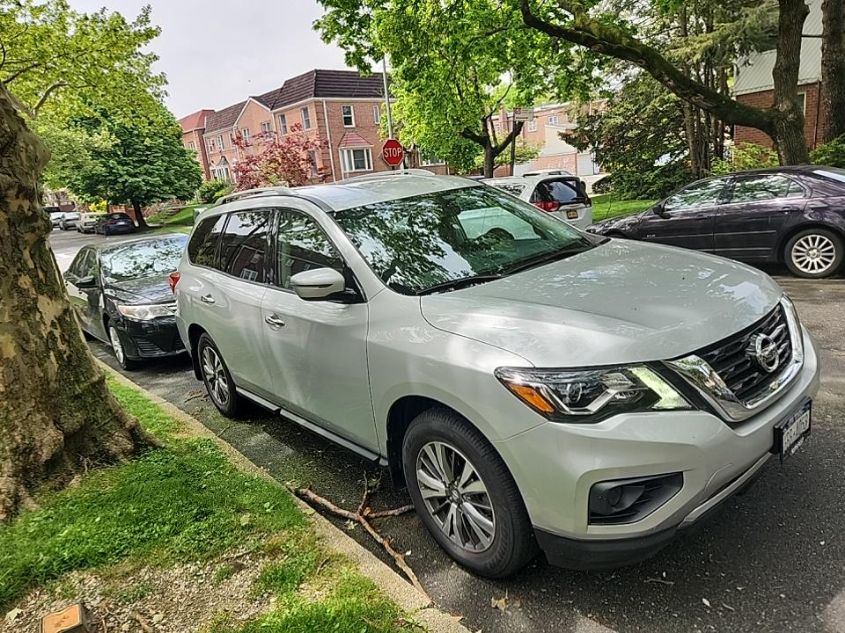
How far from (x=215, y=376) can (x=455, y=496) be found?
2931 mm

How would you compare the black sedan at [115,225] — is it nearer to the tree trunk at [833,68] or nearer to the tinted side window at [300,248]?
the tree trunk at [833,68]

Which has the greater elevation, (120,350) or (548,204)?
(548,204)

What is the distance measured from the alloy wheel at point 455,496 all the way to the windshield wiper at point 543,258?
1.03 m

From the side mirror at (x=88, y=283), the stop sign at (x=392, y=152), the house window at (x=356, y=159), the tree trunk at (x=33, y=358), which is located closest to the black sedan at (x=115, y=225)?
the house window at (x=356, y=159)

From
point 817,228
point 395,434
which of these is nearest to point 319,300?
point 395,434

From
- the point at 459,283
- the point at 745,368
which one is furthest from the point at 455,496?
the point at 745,368

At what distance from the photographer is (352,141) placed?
4319 cm

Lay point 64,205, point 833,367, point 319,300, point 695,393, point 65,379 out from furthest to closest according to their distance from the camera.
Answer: point 64,205 → point 833,367 → point 65,379 → point 319,300 → point 695,393

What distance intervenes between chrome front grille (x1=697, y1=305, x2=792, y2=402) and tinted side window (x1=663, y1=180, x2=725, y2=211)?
21.5 ft

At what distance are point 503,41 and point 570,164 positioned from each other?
133 ft

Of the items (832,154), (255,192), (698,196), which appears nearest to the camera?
(255,192)

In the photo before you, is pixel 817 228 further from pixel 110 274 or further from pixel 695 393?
pixel 110 274

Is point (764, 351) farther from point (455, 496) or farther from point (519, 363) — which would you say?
point (455, 496)

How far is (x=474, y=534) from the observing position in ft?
8.70
